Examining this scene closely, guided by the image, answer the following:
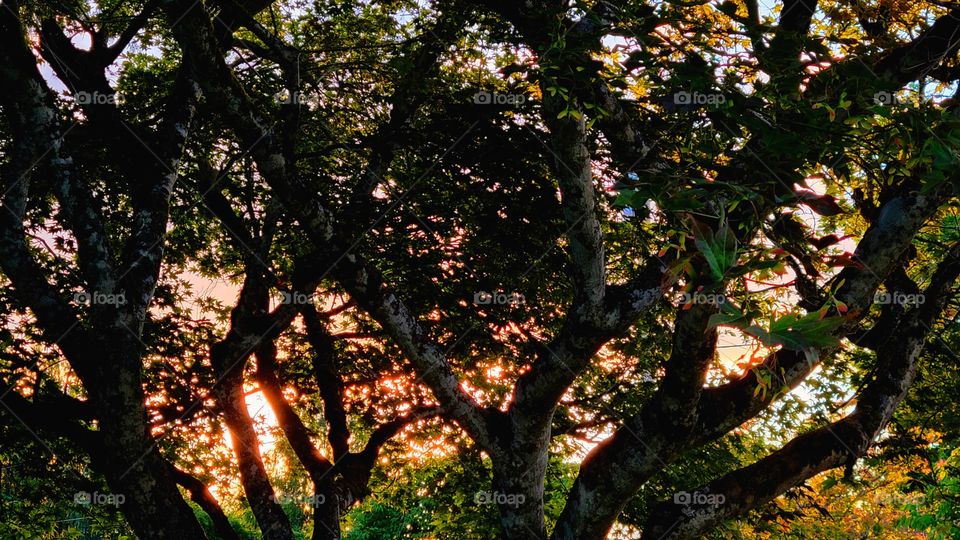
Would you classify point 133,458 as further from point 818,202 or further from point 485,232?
point 818,202

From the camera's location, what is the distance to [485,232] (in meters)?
7.33

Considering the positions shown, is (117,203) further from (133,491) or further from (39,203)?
(133,491)

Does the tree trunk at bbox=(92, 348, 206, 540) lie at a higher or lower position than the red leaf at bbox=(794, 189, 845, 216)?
higher

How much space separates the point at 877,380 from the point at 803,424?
4.14 metres

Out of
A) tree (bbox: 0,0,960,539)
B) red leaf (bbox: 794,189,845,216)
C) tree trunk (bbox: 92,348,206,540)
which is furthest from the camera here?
tree trunk (bbox: 92,348,206,540)

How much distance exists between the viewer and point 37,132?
523 cm

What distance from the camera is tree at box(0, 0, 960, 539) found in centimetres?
235

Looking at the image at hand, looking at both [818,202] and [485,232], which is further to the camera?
[485,232]

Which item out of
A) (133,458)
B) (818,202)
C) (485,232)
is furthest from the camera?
(485,232)

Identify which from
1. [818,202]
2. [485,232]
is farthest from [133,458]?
[818,202]

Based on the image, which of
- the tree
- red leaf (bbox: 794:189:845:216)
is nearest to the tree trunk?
the tree

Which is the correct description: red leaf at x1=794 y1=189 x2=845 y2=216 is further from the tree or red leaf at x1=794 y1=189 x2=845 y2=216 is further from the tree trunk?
the tree trunk

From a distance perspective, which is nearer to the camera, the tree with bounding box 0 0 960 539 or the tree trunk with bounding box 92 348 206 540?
the tree with bounding box 0 0 960 539

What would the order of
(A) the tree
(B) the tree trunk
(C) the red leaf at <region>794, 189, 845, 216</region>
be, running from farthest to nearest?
(B) the tree trunk < (A) the tree < (C) the red leaf at <region>794, 189, 845, 216</region>
